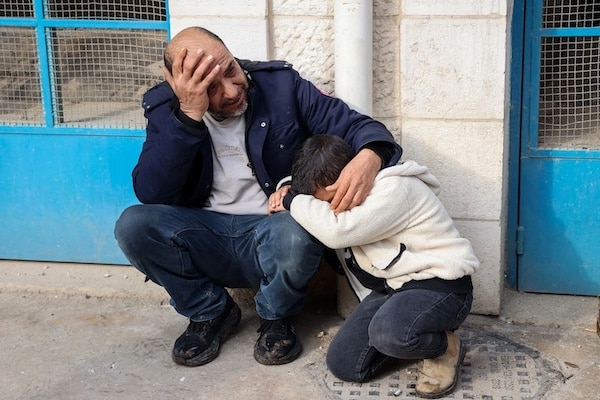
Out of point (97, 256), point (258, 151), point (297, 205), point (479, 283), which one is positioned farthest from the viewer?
point (97, 256)

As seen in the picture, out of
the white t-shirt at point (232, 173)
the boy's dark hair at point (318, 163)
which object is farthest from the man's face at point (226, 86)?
the boy's dark hair at point (318, 163)

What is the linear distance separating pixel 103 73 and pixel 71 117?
10.6 inches

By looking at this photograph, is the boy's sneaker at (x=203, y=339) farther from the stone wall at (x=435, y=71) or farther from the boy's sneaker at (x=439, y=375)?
the stone wall at (x=435, y=71)

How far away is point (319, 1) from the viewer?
12.0 feet

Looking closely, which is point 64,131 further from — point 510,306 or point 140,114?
point 510,306

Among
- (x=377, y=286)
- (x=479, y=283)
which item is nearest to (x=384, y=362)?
(x=377, y=286)

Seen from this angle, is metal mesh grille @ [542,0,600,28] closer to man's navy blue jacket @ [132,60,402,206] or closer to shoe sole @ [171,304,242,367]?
man's navy blue jacket @ [132,60,402,206]

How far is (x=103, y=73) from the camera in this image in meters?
4.19

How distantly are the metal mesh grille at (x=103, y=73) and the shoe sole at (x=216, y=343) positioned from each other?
1.04 m

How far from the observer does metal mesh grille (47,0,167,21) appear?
4.04 m

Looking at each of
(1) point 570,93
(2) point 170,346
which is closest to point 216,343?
(2) point 170,346

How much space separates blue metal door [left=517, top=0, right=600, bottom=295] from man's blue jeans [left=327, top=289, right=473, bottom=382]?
2.66 ft

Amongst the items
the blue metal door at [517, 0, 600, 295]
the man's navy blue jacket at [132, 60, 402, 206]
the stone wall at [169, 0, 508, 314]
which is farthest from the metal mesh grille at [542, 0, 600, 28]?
the man's navy blue jacket at [132, 60, 402, 206]

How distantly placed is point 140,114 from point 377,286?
149cm
